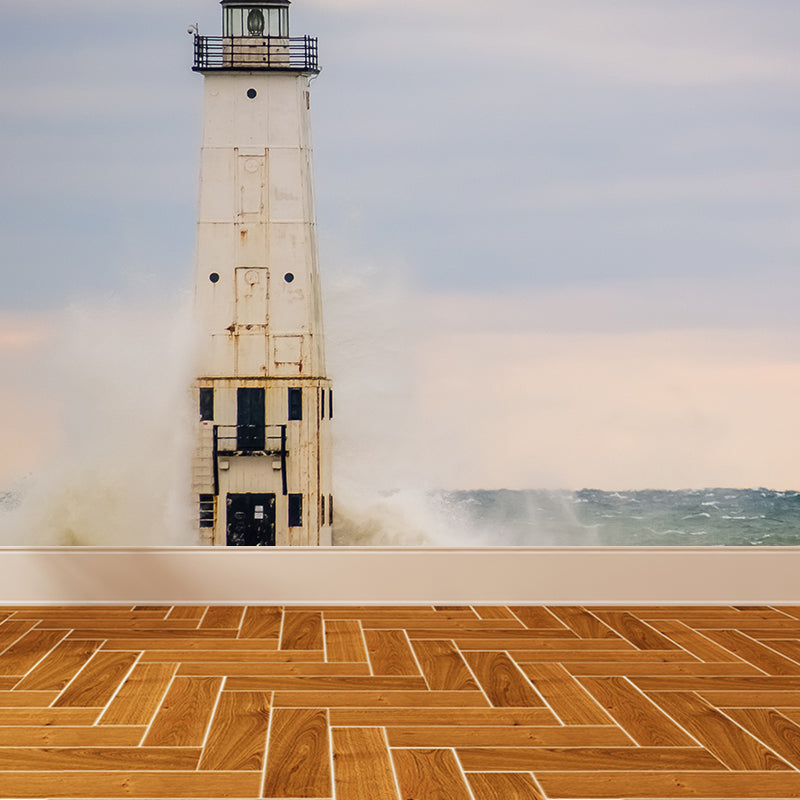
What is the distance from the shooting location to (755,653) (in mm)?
2553

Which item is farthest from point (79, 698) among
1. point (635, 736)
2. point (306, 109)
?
point (306, 109)

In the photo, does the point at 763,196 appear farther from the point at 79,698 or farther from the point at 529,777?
the point at 79,698

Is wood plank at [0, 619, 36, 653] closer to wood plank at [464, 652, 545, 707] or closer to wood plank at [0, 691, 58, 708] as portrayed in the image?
wood plank at [0, 691, 58, 708]

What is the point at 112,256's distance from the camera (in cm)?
339

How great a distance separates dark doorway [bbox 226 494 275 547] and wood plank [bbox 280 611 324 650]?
390 mm

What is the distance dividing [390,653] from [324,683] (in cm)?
32

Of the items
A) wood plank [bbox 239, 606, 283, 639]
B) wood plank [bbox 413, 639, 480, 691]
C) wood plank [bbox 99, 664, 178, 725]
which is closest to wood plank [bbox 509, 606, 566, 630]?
wood plank [bbox 413, 639, 480, 691]

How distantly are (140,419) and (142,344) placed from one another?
0.88ft

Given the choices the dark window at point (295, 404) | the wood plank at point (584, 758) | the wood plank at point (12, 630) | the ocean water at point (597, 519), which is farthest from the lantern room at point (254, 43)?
the wood plank at point (584, 758)

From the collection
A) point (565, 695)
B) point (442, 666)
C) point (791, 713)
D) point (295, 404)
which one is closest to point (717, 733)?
point (791, 713)

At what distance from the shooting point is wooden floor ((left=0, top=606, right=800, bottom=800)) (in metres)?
1.65

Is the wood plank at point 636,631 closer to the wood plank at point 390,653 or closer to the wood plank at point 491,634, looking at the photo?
the wood plank at point 491,634

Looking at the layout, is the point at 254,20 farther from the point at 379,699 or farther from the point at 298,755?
the point at 298,755

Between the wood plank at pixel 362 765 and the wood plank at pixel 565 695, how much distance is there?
412mm
